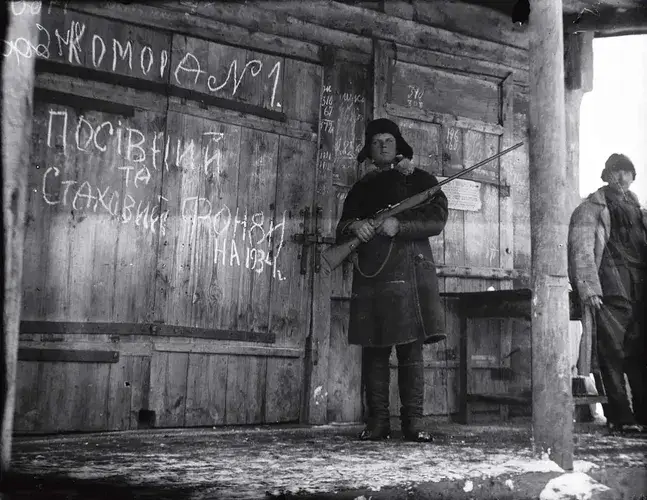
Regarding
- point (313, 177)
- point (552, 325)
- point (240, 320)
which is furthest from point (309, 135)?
point (552, 325)

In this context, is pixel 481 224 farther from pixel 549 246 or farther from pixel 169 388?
pixel 169 388

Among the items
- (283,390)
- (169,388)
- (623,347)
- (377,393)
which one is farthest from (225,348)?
(623,347)

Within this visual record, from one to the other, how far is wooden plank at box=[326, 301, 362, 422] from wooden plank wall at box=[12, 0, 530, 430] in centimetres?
1

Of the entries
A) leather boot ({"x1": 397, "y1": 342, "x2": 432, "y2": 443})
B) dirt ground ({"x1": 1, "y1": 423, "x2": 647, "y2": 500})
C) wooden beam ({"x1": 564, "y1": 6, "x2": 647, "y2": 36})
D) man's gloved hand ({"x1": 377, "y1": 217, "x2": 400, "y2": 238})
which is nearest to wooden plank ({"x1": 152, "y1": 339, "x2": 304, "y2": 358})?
dirt ground ({"x1": 1, "y1": 423, "x2": 647, "y2": 500})

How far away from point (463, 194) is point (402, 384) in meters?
2.10

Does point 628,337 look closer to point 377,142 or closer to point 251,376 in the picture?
point 377,142

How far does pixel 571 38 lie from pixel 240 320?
4.27m

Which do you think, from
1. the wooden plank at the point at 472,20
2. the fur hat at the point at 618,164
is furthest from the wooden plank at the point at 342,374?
the wooden plank at the point at 472,20

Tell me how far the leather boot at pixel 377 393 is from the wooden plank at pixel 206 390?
1032mm

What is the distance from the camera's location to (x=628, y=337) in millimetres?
5316

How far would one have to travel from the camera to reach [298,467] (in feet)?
11.4

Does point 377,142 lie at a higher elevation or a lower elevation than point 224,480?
higher

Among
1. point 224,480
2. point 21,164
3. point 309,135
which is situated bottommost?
point 224,480

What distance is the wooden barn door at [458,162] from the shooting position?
580cm
